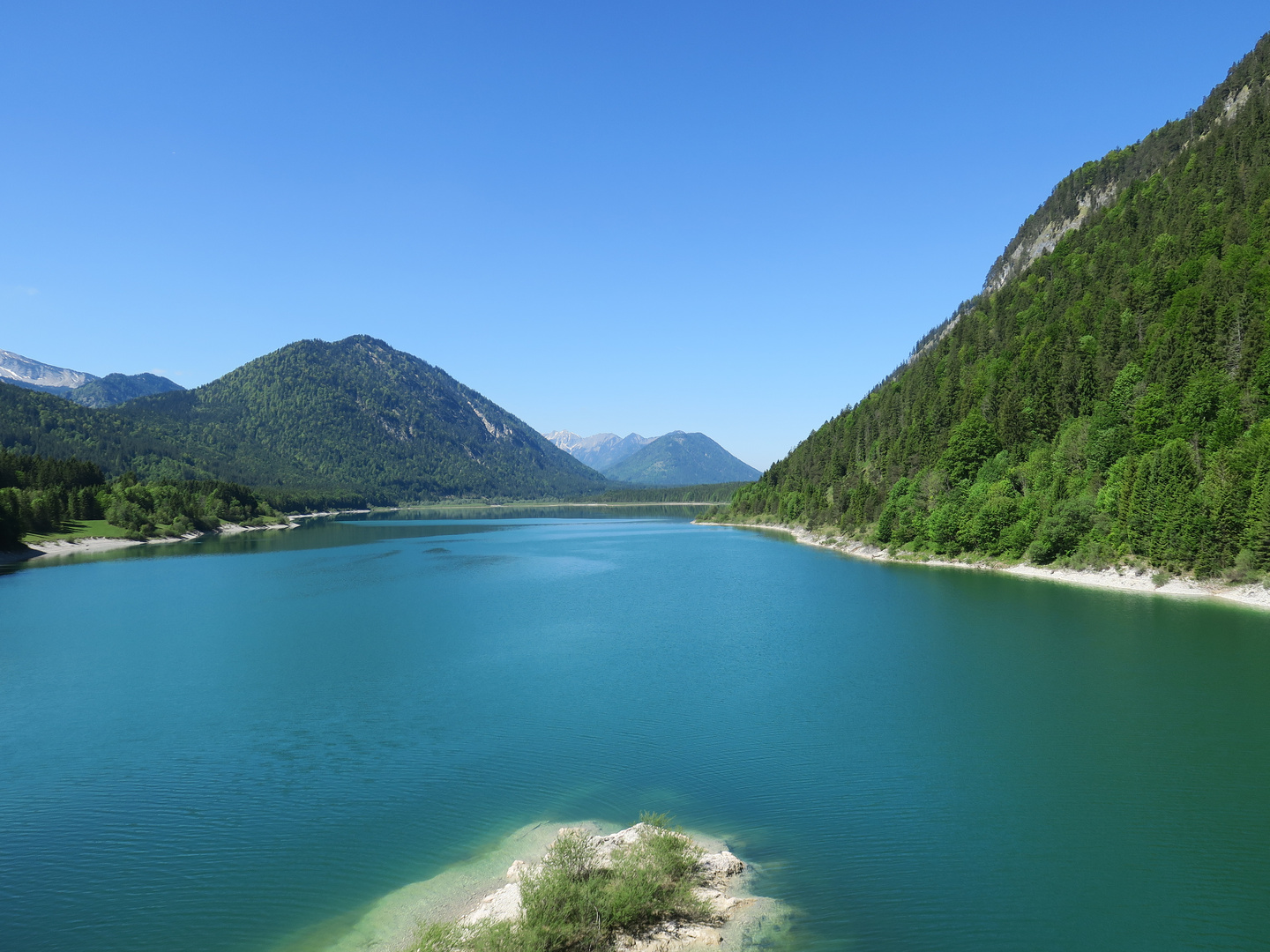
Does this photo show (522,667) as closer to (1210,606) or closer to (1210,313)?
(1210,606)

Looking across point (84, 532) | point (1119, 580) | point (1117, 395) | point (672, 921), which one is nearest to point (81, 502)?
point (84, 532)

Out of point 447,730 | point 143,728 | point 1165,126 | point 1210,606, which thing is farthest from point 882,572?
point 1165,126

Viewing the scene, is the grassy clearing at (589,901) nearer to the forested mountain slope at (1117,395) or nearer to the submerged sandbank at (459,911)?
the submerged sandbank at (459,911)

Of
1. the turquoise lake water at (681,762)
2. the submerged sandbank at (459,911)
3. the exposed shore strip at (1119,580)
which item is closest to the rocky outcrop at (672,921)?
the submerged sandbank at (459,911)

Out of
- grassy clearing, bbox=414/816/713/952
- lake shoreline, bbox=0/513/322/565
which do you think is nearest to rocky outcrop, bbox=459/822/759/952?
grassy clearing, bbox=414/816/713/952

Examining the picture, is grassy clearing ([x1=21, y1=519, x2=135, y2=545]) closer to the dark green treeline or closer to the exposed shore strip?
the dark green treeline

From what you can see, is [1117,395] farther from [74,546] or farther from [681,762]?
[74,546]
